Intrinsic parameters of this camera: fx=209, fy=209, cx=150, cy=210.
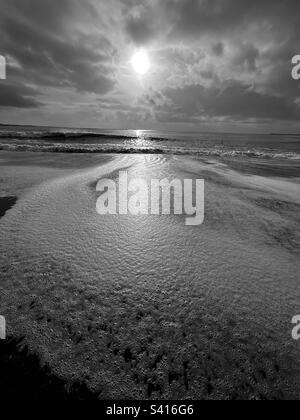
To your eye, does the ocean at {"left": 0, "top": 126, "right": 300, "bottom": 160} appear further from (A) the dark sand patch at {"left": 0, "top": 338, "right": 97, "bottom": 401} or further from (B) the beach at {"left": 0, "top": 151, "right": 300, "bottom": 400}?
(A) the dark sand patch at {"left": 0, "top": 338, "right": 97, "bottom": 401}

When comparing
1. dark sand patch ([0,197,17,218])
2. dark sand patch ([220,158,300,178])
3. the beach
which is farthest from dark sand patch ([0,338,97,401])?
dark sand patch ([220,158,300,178])

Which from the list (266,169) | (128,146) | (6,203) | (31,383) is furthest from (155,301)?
(128,146)

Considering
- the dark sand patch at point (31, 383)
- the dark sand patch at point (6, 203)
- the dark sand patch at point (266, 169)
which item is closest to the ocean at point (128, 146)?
the dark sand patch at point (266, 169)

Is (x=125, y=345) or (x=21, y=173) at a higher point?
(x=21, y=173)

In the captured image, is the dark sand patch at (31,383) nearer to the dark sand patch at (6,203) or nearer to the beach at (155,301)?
the beach at (155,301)

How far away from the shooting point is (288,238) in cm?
397

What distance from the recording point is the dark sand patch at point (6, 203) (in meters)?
4.65

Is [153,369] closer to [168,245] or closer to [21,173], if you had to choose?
[168,245]

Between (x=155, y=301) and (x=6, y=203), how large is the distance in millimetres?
4520

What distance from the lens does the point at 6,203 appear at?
5.04 metres

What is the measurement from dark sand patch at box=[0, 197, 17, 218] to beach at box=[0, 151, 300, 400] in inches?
9.9

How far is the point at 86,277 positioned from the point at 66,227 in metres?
1.54

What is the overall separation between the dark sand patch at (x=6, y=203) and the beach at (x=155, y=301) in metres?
0.25
